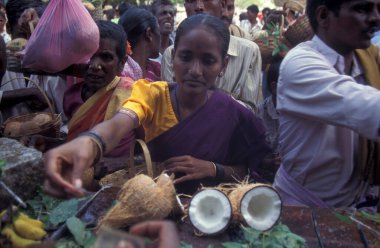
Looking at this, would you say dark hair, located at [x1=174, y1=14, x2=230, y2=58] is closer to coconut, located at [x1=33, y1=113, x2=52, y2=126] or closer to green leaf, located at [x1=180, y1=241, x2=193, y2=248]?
green leaf, located at [x1=180, y1=241, x2=193, y2=248]

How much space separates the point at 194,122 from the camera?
7.83 ft

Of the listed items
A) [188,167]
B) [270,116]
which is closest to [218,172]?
[188,167]

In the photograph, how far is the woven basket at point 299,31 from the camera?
Answer: 374 centimetres

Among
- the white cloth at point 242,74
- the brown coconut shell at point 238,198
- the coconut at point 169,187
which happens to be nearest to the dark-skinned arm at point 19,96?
the white cloth at point 242,74

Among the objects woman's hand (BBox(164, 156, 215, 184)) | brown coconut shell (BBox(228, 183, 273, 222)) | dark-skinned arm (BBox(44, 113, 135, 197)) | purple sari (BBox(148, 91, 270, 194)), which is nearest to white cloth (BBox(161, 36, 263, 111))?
purple sari (BBox(148, 91, 270, 194))

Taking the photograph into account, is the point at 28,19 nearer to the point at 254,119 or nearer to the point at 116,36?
the point at 116,36

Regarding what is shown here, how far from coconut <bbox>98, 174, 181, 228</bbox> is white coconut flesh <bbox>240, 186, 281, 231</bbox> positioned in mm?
327

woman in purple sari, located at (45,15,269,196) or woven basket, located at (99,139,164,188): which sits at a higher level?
woman in purple sari, located at (45,15,269,196)

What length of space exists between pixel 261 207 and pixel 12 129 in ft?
6.06

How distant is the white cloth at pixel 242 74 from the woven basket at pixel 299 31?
1.45 ft

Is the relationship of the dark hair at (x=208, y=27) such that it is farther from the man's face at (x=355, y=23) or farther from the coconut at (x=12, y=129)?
the coconut at (x=12, y=129)

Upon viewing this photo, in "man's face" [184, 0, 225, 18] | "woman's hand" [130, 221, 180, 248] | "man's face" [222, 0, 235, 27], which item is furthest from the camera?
"man's face" [222, 0, 235, 27]

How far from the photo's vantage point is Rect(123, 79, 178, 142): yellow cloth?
229 cm

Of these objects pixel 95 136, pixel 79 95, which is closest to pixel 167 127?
pixel 95 136
